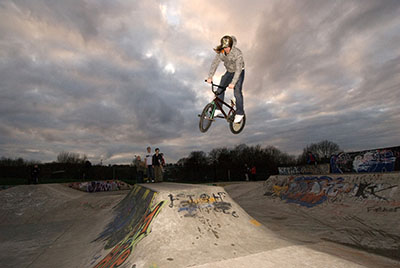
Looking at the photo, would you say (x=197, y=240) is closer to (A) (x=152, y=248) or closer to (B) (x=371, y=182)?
(A) (x=152, y=248)

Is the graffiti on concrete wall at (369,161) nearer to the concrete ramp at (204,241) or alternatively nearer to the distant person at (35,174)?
the concrete ramp at (204,241)

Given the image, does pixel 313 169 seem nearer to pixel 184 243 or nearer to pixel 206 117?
pixel 206 117

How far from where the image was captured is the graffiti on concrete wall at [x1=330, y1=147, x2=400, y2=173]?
11150 millimetres

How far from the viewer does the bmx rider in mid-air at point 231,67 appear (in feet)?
15.6

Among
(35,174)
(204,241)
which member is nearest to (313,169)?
(204,241)

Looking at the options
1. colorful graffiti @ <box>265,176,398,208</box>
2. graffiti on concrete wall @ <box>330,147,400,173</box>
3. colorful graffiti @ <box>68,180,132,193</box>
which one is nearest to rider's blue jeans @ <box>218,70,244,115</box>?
colorful graffiti @ <box>265,176,398,208</box>

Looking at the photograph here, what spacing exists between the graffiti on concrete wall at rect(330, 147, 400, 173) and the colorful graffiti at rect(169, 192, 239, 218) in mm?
12136

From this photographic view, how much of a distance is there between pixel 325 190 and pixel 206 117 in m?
5.68

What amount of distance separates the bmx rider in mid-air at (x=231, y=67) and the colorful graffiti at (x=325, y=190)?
197 inches

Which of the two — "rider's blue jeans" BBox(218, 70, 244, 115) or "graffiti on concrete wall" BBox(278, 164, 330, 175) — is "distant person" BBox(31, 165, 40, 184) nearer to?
"rider's blue jeans" BBox(218, 70, 244, 115)

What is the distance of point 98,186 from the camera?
1864 cm

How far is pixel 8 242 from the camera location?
6.28m

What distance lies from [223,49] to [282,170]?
63.3 feet

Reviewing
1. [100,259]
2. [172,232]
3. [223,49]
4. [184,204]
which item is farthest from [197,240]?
[223,49]
